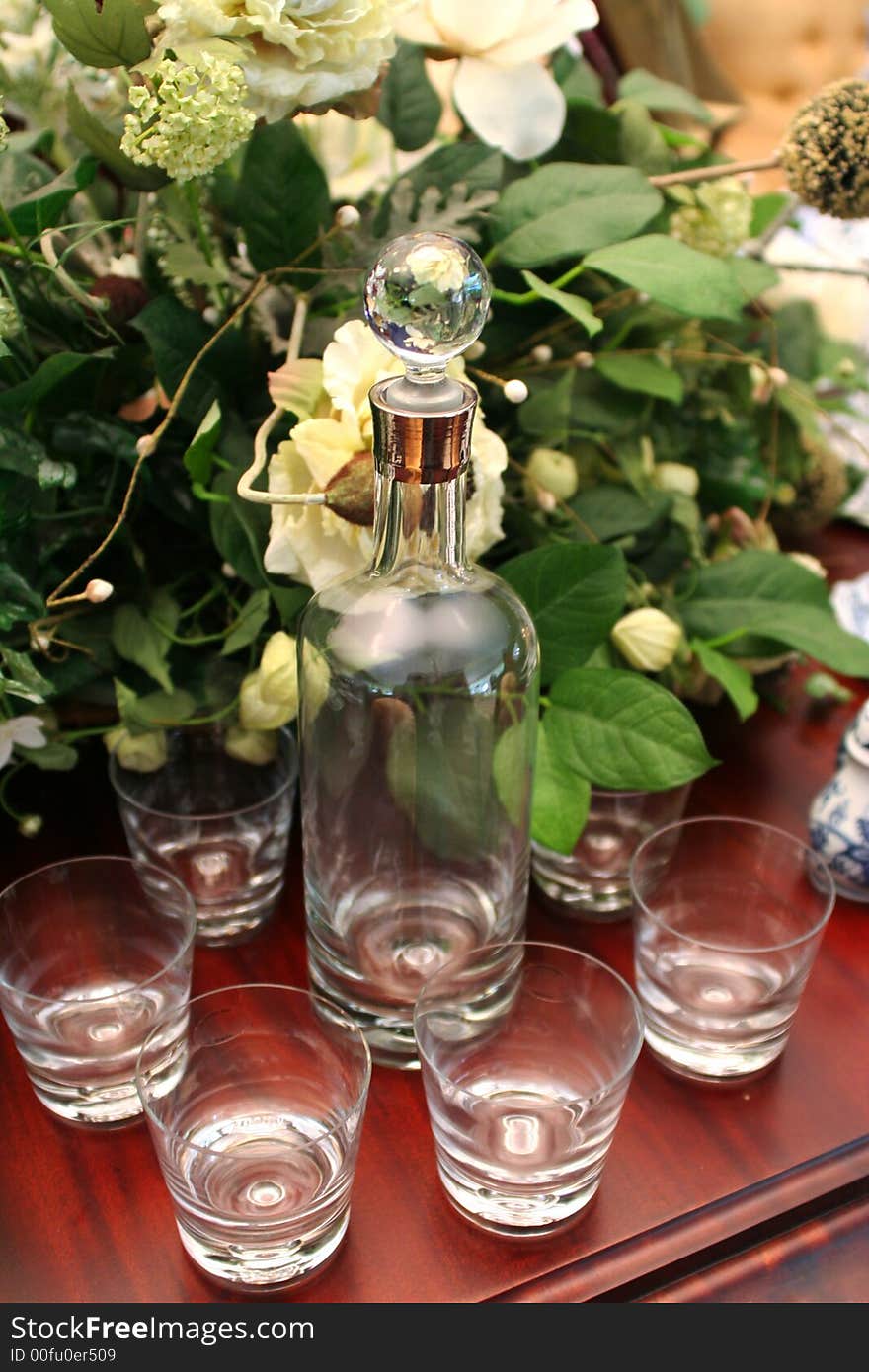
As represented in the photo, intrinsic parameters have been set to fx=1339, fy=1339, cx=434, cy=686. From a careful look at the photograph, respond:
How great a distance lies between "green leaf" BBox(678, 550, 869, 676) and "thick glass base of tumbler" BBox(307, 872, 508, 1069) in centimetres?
21

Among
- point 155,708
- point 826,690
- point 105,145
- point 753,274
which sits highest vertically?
point 105,145

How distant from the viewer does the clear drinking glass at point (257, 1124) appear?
454 mm

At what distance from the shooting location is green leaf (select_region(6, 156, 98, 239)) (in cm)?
56

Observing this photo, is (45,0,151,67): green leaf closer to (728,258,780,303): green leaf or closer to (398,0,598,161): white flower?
(398,0,598,161): white flower

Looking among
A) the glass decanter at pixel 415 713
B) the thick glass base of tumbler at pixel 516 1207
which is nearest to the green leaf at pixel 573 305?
Result: the glass decanter at pixel 415 713

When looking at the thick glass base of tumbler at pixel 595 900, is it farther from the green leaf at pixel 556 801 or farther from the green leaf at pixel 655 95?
the green leaf at pixel 655 95

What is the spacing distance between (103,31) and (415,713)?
0.92 ft

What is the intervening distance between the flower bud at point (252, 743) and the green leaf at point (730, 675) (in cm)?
22

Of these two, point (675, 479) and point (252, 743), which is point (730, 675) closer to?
point (675, 479)

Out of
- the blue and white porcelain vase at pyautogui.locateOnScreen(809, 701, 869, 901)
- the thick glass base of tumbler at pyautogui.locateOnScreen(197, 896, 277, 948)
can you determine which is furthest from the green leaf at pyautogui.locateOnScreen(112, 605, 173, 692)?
the blue and white porcelain vase at pyautogui.locateOnScreen(809, 701, 869, 901)

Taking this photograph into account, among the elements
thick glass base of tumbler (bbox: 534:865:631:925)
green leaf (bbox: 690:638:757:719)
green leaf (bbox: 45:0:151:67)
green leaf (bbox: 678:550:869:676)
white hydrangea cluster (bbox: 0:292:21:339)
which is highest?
green leaf (bbox: 45:0:151:67)

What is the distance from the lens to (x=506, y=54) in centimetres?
62

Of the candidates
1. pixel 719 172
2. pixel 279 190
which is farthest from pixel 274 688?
pixel 719 172

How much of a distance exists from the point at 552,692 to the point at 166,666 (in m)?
0.17
